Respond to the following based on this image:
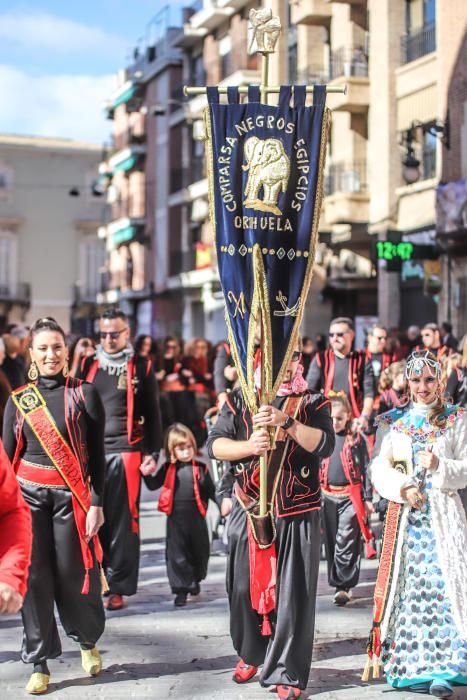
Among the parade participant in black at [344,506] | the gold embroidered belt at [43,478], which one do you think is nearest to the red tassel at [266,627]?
the gold embroidered belt at [43,478]

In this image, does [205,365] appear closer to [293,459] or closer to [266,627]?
[293,459]

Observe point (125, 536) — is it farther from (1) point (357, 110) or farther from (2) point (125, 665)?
(1) point (357, 110)

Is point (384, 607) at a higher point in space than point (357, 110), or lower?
lower

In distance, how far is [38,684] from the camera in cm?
648

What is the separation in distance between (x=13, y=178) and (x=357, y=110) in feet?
126

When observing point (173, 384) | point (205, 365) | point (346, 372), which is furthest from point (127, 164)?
point (346, 372)

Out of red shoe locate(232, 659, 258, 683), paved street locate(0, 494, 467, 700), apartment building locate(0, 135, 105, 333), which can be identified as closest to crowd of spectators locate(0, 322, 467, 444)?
paved street locate(0, 494, 467, 700)

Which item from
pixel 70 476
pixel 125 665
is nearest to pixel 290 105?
pixel 70 476

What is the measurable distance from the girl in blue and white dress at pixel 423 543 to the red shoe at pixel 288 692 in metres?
0.54

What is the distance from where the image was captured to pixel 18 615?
27.8 feet

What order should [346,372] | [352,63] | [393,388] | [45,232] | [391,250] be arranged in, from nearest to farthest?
[346,372] → [393,388] → [391,250] → [352,63] → [45,232]

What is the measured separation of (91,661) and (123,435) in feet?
7.82

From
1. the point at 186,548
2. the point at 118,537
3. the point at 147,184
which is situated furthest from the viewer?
the point at 147,184

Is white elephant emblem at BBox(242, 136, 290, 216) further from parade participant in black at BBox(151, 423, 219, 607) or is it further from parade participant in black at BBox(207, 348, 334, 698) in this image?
parade participant in black at BBox(151, 423, 219, 607)
